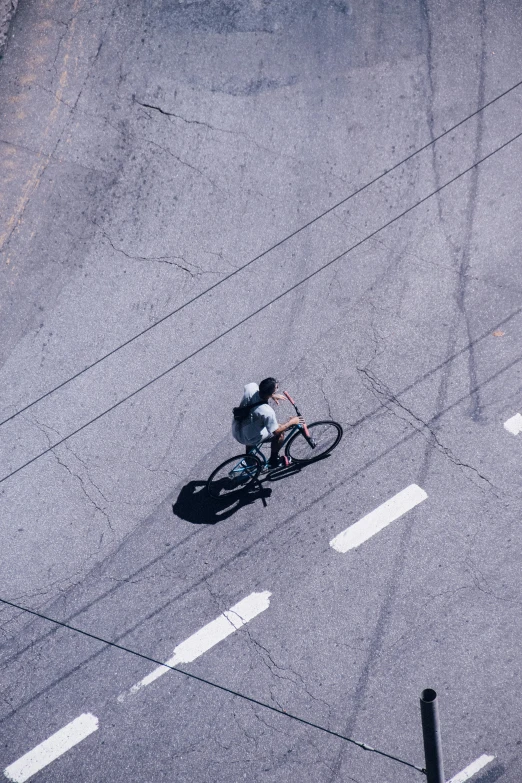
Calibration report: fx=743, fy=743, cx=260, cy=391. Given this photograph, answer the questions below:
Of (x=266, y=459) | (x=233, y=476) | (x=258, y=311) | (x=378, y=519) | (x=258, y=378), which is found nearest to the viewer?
(x=378, y=519)

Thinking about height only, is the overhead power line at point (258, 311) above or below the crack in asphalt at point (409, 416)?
above

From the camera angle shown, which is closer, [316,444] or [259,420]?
[259,420]

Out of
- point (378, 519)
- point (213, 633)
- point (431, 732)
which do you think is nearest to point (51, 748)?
point (213, 633)

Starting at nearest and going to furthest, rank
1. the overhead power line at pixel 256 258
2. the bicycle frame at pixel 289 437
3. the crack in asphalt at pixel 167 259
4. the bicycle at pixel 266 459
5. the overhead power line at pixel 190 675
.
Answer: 1. the overhead power line at pixel 190 675
2. the bicycle frame at pixel 289 437
3. the bicycle at pixel 266 459
4. the overhead power line at pixel 256 258
5. the crack in asphalt at pixel 167 259

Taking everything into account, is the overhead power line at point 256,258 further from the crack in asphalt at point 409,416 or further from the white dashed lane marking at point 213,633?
the white dashed lane marking at point 213,633

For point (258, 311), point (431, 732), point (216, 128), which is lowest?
point (431, 732)

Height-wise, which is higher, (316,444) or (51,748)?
(316,444)

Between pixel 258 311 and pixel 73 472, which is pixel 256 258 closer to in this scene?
pixel 258 311

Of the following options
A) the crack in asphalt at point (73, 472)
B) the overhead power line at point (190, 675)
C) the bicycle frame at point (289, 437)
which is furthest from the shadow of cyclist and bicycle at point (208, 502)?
the overhead power line at point (190, 675)
